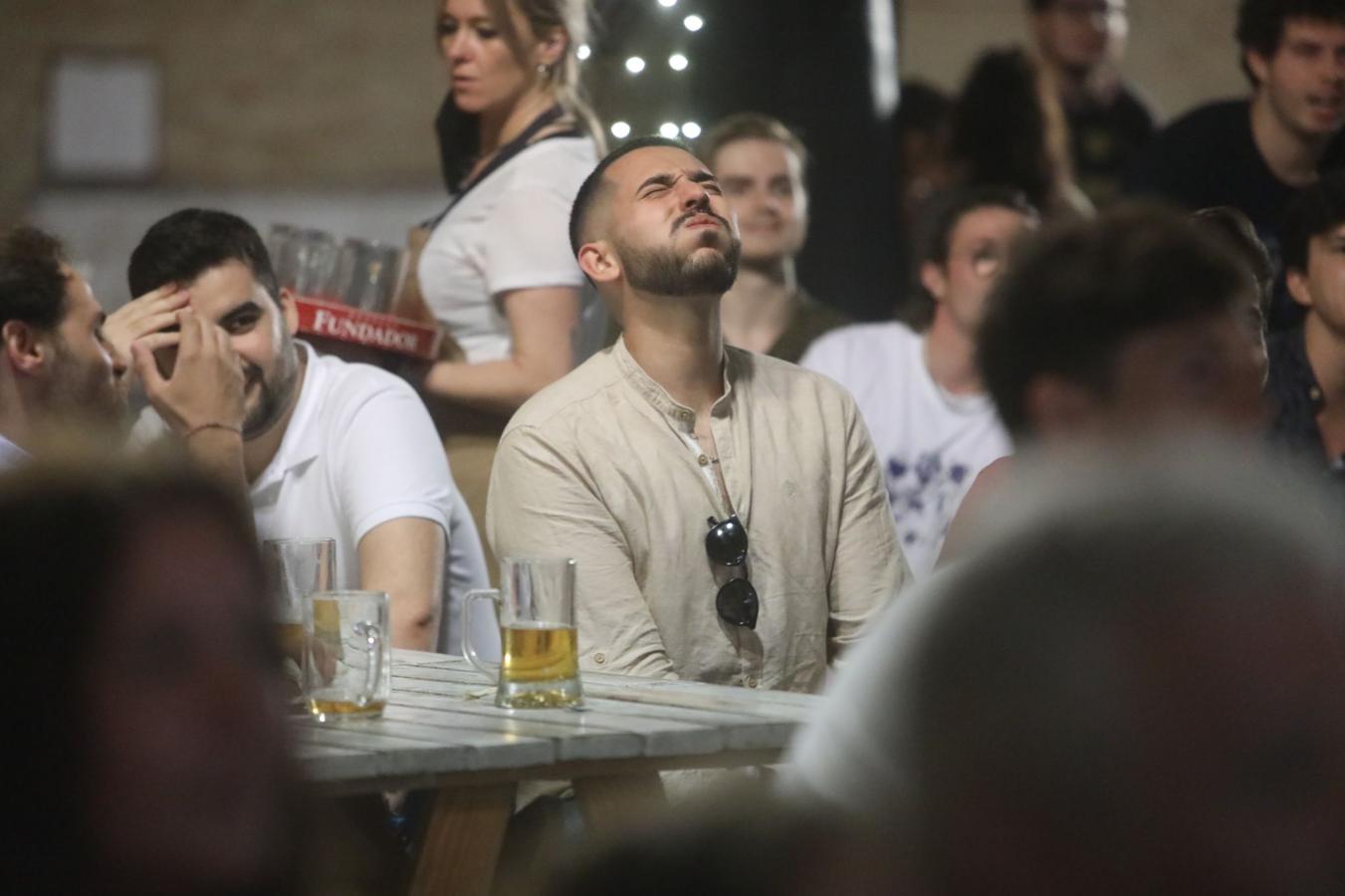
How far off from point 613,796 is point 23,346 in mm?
1363

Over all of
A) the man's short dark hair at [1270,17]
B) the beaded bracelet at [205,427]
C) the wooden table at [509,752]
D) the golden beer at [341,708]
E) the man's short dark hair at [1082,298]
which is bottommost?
the wooden table at [509,752]

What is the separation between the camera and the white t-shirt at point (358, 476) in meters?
2.90

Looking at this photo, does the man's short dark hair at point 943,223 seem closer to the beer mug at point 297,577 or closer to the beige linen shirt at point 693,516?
the beige linen shirt at point 693,516

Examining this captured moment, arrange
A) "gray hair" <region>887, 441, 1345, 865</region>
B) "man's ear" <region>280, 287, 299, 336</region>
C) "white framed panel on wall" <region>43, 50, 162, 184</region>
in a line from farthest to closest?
"white framed panel on wall" <region>43, 50, 162, 184</region>, "man's ear" <region>280, 287, 299, 336</region>, "gray hair" <region>887, 441, 1345, 865</region>

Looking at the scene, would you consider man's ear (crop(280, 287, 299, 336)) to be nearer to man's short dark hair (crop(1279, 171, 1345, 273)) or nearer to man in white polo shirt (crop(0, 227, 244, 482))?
man in white polo shirt (crop(0, 227, 244, 482))

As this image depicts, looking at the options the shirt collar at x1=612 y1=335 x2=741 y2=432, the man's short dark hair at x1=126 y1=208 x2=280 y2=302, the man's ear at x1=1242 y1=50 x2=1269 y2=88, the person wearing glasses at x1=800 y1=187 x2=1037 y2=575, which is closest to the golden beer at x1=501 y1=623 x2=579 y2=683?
the shirt collar at x1=612 y1=335 x2=741 y2=432

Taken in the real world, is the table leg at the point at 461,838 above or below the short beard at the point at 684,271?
→ below

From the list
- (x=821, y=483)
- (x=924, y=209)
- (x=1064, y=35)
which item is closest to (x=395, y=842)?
(x=821, y=483)

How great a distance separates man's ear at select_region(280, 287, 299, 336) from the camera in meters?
3.23

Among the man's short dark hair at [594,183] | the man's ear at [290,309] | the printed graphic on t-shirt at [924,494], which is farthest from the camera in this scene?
the printed graphic on t-shirt at [924,494]

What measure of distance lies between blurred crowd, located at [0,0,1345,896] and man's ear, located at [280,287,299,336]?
0.04 feet

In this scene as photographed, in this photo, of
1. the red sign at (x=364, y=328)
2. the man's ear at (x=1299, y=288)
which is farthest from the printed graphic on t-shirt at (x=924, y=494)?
the red sign at (x=364, y=328)

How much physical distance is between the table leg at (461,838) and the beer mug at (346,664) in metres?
0.14

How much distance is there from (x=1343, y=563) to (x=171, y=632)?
38cm
